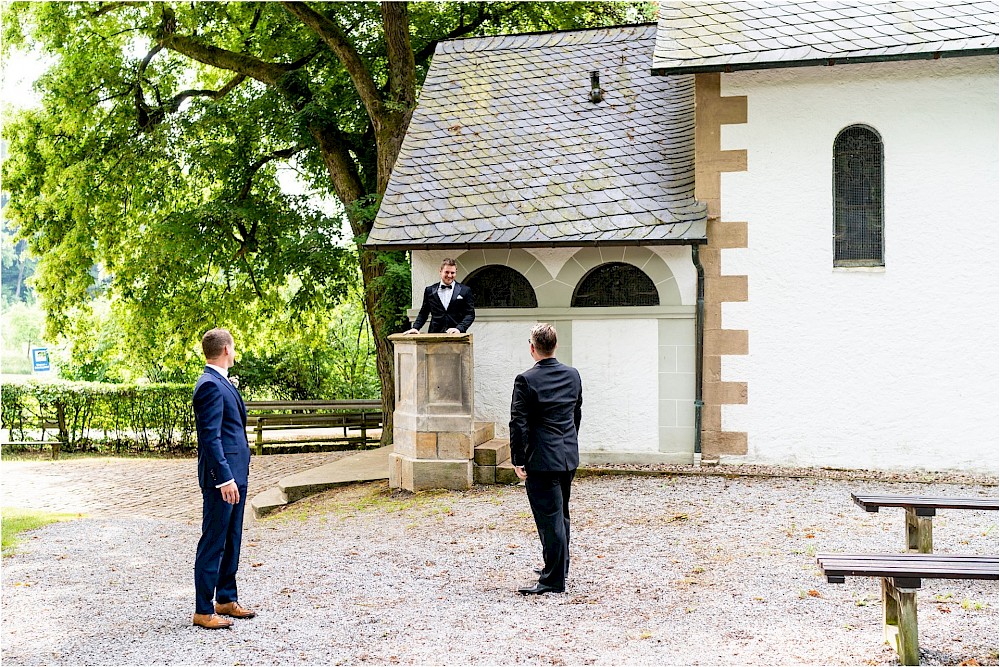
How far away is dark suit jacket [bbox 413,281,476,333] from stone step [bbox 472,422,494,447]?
4.03 ft

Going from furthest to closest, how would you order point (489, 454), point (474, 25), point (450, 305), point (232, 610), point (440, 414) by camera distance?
point (474, 25) → point (450, 305) → point (489, 454) → point (440, 414) → point (232, 610)

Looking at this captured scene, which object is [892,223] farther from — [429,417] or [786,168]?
[429,417]

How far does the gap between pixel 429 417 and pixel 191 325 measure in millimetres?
10539

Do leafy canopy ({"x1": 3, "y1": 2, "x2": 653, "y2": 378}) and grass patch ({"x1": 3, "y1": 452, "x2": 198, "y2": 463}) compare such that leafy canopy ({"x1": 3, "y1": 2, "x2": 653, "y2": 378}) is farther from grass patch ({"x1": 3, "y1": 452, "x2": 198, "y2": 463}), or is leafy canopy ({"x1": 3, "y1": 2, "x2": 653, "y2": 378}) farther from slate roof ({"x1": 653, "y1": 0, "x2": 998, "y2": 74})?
slate roof ({"x1": 653, "y1": 0, "x2": 998, "y2": 74})

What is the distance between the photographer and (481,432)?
37.9ft

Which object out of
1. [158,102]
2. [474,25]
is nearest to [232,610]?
[474,25]

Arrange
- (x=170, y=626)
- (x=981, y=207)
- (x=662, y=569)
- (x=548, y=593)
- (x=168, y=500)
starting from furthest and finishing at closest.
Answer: (x=168, y=500), (x=981, y=207), (x=662, y=569), (x=548, y=593), (x=170, y=626)

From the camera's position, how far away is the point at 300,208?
743 inches

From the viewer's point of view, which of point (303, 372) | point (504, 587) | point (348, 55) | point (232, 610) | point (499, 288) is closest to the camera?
point (232, 610)

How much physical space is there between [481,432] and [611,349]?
6.63 ft

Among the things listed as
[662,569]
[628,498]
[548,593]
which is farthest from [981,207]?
[548,593]

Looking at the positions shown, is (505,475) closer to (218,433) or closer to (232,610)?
(232,610)

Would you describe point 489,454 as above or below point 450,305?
below

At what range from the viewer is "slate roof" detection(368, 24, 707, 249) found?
11.9 m
